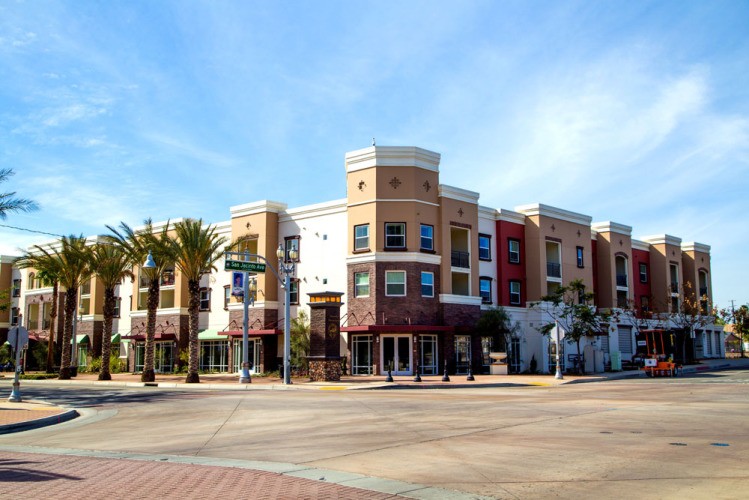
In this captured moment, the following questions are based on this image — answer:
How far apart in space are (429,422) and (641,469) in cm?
679

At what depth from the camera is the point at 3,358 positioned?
203 feet

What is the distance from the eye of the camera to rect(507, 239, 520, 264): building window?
50031 millimetres

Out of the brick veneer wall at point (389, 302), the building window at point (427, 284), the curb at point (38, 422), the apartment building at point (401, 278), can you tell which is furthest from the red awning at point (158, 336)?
the curb at point (38, 422)

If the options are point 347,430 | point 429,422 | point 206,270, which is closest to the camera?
point 347,430

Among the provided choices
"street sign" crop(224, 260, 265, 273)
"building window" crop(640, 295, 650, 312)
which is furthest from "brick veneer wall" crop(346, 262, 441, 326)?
"building window" crop(640, 295, 650, 312)

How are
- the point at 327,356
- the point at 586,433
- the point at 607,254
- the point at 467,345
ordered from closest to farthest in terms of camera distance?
1. the point at 586,433
2. the point at 327,356
3. the point at 467,345
4. the point at 607,254

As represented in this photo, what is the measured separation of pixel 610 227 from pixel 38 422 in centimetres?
4960

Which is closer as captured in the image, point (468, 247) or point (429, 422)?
point (429, 422)

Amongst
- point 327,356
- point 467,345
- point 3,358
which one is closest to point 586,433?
point 327,356

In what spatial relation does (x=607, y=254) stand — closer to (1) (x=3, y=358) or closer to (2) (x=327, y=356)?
(2) (x=327, y=356)

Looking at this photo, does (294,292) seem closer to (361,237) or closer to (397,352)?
(361,237)

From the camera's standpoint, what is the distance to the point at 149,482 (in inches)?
362

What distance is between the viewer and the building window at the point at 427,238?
43.3 metres

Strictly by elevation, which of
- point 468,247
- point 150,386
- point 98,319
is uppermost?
point 468,247
